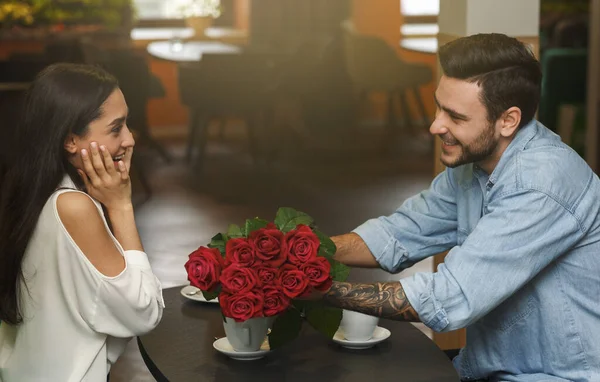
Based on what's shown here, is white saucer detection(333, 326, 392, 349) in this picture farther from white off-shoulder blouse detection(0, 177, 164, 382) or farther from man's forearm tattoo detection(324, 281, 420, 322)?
white off-shoulder blouse detection(0, 177, 164, 382)

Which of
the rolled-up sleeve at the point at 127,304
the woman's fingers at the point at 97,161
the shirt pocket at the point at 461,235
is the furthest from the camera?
the shirt pocket at the point at 461,235

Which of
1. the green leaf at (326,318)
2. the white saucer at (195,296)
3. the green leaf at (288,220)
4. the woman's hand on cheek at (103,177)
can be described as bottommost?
the white saucer at (195,296)

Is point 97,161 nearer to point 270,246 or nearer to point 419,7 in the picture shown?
point 270,246

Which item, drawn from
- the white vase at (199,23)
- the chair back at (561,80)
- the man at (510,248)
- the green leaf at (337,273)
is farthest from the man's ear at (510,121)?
the chair back at (561,80)

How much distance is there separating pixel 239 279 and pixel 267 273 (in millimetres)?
51

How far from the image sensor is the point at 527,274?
1905 millimetres

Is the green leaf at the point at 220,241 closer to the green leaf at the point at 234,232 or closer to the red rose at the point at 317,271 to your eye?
the green leaf at the point at 234,232

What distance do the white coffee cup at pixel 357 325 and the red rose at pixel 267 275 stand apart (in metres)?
0.24

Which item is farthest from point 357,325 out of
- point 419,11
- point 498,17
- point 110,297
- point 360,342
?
point 419,11

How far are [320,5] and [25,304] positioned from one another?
170 inches

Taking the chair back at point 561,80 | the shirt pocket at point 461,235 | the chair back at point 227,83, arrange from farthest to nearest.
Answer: the chair back at point 561,80 < the chair back at point 227,83 < the shirt pocket at point 461,235

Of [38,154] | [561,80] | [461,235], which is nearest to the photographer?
[38,154]

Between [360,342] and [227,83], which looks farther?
[227,83]

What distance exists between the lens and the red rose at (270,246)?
1793 mm
